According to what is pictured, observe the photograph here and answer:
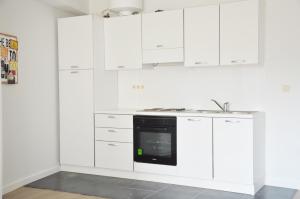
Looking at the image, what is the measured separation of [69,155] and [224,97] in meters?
2.27

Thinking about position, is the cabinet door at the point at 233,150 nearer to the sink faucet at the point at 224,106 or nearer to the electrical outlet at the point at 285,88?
the sink faucet at the point at 224,106

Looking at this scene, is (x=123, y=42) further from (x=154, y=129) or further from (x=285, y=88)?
(x=285, y=88)

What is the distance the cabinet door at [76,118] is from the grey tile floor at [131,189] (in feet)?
1.10

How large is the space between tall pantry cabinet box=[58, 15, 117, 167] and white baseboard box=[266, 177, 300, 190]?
2.32 meters

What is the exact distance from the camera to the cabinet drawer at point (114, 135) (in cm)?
461

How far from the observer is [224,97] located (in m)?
4.58

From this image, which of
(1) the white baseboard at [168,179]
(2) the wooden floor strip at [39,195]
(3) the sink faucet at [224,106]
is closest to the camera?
(2) the wooden floor strip at [39,195]

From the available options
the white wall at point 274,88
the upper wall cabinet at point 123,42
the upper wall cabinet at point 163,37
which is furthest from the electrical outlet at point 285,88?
the upper wall cabinet at point 123,42

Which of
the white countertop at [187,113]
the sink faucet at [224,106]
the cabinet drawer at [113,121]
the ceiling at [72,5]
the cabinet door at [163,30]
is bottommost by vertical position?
the cabinet drawer at [113,121]

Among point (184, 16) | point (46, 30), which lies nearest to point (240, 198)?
point (184, 16)

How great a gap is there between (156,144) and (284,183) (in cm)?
162

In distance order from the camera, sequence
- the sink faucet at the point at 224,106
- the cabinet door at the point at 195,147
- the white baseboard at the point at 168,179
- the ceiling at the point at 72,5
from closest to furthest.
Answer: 1. the white baseboard at the point at 168,179
2. the cabinet door at the point at 195,147
3. the sink faucet at the point at 224,106
4. the ceiling at the point at 72,5

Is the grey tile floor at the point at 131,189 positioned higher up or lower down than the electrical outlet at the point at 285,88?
lower down

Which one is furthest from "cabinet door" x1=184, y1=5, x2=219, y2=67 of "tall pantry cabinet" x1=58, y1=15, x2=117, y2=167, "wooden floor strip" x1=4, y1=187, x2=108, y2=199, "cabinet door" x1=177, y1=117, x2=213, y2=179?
"wooden floor strip" x1=4, y1=187, x2=108, y2=199
